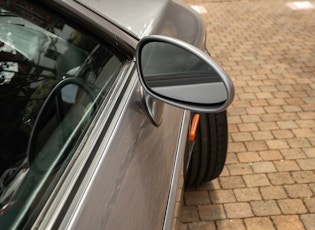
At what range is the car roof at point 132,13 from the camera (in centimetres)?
139

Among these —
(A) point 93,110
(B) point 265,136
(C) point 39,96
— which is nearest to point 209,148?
(B) point 265,136

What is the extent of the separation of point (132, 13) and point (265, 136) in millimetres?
2169

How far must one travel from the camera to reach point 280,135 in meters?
3.37

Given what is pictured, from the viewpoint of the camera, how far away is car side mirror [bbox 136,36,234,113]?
1.28m

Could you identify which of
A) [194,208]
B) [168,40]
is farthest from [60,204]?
[194,208]

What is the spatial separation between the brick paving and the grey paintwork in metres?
1.18

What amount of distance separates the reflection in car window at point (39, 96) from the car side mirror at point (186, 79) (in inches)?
4.7

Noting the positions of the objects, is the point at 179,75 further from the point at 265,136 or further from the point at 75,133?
the point at 265,136

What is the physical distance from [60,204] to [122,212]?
179 millimetres

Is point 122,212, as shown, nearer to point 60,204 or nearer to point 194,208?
point 60,204

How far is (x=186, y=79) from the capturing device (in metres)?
1.39

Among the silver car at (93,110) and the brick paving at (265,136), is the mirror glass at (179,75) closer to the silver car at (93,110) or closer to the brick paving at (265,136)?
the silver car at (93,110)

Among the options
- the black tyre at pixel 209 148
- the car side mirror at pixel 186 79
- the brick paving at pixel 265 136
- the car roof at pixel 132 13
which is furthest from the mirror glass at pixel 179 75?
the brick paving at pixel 265 136

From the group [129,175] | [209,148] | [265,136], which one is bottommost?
[265,136]
